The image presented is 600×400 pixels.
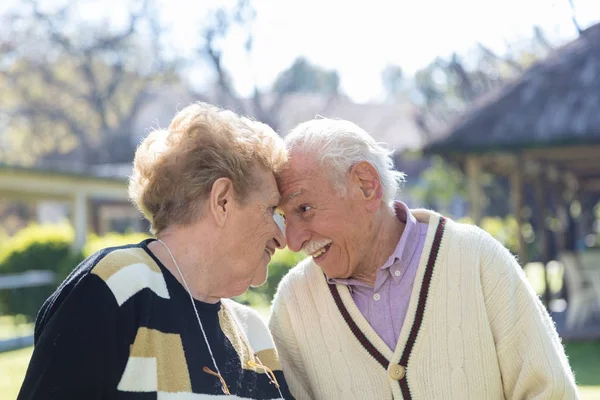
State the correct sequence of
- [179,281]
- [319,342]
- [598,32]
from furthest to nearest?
1. [598,32]
2. [319,342]
3. [179,281]

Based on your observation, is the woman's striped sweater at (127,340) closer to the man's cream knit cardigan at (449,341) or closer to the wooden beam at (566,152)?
the man's cream knit cardigan at (449,341)

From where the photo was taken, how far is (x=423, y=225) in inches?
118

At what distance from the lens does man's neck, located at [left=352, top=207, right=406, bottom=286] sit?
291 cm

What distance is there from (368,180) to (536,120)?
8658mm

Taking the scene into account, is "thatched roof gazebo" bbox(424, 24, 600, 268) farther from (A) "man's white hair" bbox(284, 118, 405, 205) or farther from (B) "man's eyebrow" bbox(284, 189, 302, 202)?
(B) "man's eyebrow" bbox(284, 189, 302, 202)

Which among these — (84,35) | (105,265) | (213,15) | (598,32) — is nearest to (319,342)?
(105,265)

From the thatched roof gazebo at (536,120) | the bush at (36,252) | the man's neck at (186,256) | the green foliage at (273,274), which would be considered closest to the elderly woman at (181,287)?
the man's neck at (186,256)

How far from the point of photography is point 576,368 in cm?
823

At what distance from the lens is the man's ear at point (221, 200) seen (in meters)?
2.31

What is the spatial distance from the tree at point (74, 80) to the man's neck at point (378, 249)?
107 ft

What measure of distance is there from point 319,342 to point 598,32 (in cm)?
1056

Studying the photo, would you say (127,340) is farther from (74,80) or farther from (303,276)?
(74,80)

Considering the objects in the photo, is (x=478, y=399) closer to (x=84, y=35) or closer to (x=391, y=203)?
(x=391, y=203)

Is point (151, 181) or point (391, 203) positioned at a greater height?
point (151, 181)
